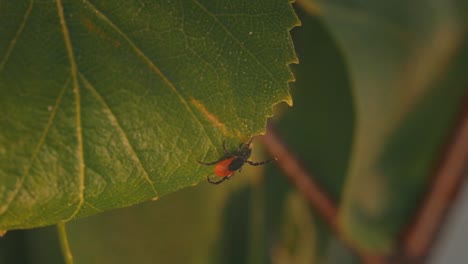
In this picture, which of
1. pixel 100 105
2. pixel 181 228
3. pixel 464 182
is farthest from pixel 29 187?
pixel 464 182

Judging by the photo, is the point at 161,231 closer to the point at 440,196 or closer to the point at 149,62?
the point at 149,62

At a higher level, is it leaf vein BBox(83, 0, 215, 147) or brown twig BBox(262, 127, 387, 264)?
leaf vein BBox(83, 0, 215, 147)

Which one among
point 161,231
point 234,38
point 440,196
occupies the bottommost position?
point 440,196

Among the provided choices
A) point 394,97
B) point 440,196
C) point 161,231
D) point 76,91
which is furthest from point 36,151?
point 440,196

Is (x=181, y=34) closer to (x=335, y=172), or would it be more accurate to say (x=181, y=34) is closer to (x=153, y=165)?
(x=153, y=165)

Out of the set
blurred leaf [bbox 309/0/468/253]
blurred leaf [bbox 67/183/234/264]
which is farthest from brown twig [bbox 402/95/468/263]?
blurred leaf [bbox 67/183/234/264]

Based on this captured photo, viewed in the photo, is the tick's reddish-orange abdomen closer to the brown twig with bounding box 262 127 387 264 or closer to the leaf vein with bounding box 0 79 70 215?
the leaf vein with bounding box 0 79 70 215
